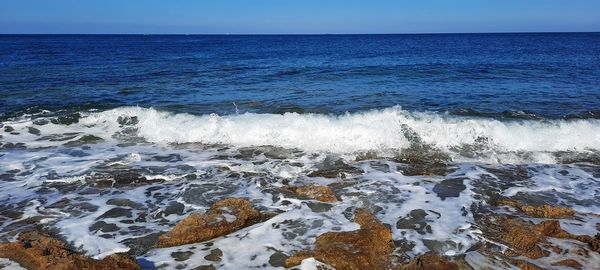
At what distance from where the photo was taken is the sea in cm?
557

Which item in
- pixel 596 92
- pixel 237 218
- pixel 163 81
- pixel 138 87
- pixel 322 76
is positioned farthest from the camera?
pixel 322 76

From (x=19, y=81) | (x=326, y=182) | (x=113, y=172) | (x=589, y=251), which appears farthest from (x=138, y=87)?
(x=589, y=251)

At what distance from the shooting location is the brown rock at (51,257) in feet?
13.0

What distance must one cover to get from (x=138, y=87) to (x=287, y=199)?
13.3 metres

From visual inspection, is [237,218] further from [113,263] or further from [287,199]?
[113,263]

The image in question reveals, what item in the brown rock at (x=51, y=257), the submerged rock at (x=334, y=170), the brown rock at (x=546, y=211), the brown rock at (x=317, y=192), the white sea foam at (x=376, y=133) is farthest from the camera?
the white sea foam at (x=376, y=133)

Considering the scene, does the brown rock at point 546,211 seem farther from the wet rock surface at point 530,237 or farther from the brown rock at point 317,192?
the brown rock at point 317,192

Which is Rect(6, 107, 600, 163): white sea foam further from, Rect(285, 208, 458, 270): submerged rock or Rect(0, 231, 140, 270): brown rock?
Rect(0, 231, 140, 270): brown rock

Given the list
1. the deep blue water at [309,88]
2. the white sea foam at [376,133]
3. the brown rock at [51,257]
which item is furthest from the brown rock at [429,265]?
the deep blue water at [309,88]

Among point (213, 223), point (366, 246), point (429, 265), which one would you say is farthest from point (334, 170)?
point (429, 265)

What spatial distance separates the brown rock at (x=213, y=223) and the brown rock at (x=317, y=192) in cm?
99

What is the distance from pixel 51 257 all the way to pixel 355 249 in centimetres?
305

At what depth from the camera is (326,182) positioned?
7.51 meters

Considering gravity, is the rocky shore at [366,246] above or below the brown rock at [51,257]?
below
